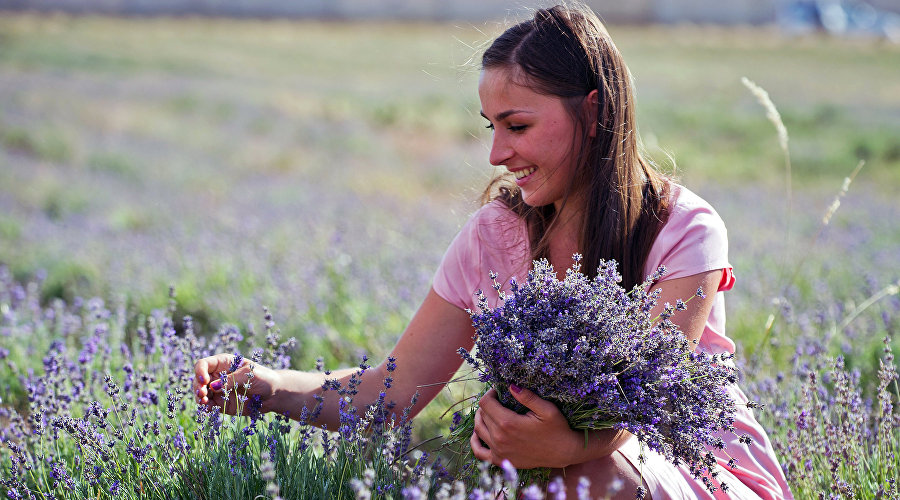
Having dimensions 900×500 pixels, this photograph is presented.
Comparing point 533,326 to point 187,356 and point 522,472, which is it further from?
point 187,356

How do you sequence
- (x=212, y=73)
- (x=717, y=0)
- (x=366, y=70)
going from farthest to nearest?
(x=717, y=0) < (x=366, y=70) < (x=212, y=73)

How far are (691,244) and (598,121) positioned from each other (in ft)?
1.33

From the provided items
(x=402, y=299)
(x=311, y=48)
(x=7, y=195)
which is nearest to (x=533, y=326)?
(x=402, y=299)

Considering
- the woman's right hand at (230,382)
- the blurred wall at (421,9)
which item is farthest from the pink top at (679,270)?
the blurred wall at (421,9)

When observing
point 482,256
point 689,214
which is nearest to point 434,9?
point 482,256

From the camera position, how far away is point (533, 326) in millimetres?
1670

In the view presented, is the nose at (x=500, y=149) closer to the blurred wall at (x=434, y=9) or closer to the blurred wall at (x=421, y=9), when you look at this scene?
the blurred wall at (x=421, y=9)

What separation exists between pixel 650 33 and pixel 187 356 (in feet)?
131

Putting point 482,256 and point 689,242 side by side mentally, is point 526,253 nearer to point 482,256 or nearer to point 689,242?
point 482,256

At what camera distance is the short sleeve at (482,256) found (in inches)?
92.4

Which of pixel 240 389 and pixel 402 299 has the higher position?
pixel 240 389

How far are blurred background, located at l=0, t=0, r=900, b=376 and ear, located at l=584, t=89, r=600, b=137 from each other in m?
0.38

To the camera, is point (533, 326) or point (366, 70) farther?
point (366, 70)

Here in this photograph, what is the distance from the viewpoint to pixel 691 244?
2.04m
